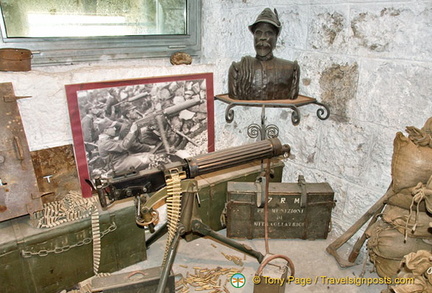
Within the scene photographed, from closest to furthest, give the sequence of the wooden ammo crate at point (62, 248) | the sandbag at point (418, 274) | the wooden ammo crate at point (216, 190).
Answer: the sandbag at point (418, 274)
the wooden ammo crate at point (62, 248)
the wooden ammo crate at point (216, 190)

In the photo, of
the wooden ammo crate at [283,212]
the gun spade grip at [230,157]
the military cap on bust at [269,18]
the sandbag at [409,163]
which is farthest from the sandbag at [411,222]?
the military cap on bust at [269,18]

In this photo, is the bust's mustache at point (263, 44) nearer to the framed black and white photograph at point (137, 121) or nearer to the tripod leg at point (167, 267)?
the framed black and white photograph at point (137, 121)

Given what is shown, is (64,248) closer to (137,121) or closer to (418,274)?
(137,121)

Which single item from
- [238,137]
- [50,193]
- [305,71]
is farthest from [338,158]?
[50,193]

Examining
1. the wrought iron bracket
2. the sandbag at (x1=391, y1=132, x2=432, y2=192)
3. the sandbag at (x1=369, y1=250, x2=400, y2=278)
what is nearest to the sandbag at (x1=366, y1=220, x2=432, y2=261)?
the sandbag at (x1=369, y1=250, x2=400, y2=278)

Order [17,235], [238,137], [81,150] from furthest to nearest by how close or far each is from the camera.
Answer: [238,137] → [81,150] → [17,235]

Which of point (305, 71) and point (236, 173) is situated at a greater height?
point (305, 71)

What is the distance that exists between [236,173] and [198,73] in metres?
0.84

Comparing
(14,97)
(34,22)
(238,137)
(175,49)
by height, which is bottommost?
(238,137)

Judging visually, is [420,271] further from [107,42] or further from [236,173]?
[107,42]

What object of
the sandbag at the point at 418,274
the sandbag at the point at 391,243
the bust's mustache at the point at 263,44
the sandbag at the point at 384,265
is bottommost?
the sandbag at the point at 384,265

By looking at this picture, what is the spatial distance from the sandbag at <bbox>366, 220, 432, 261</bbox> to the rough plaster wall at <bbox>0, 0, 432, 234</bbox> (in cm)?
30

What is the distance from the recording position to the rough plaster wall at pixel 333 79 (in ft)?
6.47

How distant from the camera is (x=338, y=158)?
2455mm
